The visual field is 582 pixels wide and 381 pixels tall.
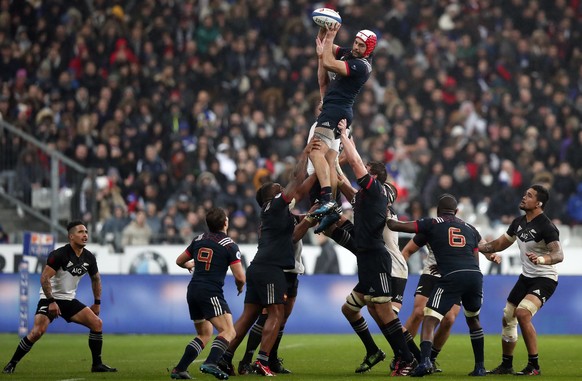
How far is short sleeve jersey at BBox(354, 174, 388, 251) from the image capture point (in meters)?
13.5

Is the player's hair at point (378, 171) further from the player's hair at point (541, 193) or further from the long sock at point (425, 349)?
the long sock at point (425, 349)

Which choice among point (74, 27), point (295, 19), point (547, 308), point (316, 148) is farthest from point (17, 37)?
point (316, 148)

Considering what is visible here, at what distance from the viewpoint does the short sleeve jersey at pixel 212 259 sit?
13.0 meters

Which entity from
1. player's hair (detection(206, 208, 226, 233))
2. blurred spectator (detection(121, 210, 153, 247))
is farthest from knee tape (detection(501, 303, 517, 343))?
blurred spectator (detection(121, 210, 153, 247))

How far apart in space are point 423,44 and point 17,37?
10059 mm

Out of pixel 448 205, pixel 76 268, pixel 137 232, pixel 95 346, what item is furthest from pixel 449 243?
pixel 137 232

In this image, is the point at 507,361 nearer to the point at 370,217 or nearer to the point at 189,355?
the point at 370,217

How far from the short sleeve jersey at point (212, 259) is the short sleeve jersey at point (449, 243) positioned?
7.31ft

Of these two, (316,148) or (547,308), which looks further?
(547,308)

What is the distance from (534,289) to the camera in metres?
14.1

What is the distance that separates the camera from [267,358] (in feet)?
43.8

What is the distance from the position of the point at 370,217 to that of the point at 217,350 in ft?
A: 8.01

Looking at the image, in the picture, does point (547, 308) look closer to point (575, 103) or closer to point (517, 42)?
point (575, 103)

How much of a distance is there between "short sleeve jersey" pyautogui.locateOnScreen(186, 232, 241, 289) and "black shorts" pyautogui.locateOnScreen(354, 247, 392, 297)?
1.53 metres
